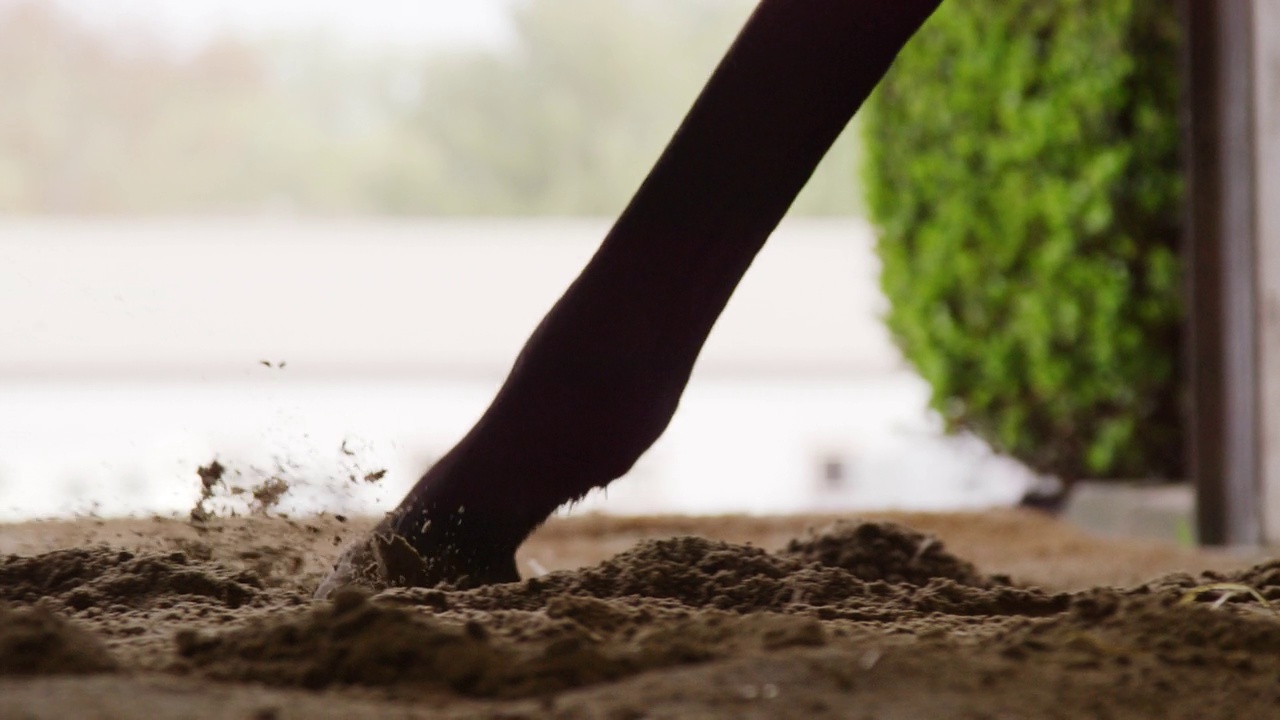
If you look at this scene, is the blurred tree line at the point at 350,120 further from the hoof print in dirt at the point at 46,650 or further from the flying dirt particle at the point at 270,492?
the hoof print in dirt at the point at 46,650

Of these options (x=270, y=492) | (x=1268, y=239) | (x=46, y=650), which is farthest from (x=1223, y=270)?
(x=46, y=650)

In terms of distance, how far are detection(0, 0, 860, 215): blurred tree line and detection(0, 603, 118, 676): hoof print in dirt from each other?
13.5m

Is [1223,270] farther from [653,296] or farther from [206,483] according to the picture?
[206,483]

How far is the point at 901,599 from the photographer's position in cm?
169

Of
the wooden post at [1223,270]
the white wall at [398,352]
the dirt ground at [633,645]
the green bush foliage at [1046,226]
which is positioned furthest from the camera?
the white wall at [398,352]

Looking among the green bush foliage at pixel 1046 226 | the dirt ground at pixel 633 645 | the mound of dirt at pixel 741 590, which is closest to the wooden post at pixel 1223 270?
the green bush foliage at pixel 1046 226

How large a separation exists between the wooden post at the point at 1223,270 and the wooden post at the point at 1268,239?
0.02 meters

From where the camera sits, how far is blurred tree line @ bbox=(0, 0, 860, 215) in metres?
14.6

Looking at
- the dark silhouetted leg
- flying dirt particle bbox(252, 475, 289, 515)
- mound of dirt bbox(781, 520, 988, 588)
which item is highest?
the dark silhouetted leg

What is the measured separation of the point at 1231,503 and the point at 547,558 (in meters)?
2.29

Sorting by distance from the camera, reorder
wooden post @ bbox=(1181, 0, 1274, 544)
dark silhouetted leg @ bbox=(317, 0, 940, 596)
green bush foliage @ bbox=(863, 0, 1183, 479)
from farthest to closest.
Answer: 1. green bush foliage @ bbox=(863, 0, 1183, 479)
2. wooden post @ bbox=(1181, 0, 1274, 544)
3. dark silhouetted leg @ bbox=(317, 0, 940, 596)

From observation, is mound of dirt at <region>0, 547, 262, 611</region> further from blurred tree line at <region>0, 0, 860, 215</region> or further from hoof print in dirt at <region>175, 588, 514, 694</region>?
blurred tree line at <region>0, 0, 860, 215</region>

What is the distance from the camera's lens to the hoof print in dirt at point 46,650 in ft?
3.71

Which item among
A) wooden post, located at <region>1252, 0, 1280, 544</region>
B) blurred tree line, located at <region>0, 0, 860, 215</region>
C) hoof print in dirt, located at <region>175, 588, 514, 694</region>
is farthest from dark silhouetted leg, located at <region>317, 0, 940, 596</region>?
blurred tree line, located at <region>0, 0, 860, 215</region>
